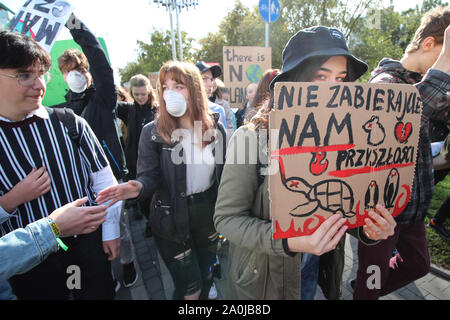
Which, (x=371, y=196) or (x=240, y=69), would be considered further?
(x=240, y=69)

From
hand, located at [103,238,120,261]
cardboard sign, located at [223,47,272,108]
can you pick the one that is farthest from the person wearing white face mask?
cardboard sign, located at [223,47,272,108]

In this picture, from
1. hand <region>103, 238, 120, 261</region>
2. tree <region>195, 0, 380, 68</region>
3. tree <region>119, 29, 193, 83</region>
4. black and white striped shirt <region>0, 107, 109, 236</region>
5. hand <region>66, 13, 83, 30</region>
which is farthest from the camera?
tree <region>119, 29, 193, 83</region>

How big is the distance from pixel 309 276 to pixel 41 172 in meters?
1.75

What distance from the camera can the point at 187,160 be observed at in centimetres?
181

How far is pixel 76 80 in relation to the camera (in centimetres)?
231

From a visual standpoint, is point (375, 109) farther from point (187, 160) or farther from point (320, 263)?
point (187, 160)

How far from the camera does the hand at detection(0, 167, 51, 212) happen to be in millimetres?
1188

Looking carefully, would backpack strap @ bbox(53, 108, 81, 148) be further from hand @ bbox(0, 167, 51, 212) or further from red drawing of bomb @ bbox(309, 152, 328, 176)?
red drawing of bomb @ bbox(309, 152, 328, 176)

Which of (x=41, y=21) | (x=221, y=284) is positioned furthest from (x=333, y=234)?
(x=41, y=21)

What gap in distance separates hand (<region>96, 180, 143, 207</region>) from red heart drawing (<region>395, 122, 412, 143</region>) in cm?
150

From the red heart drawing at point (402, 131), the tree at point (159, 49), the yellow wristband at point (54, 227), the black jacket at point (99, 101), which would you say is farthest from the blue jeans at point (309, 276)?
the tree at point (159, 49)

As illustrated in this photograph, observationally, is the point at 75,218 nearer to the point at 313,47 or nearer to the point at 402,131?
the point at 313,47

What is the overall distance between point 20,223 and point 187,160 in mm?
1044
